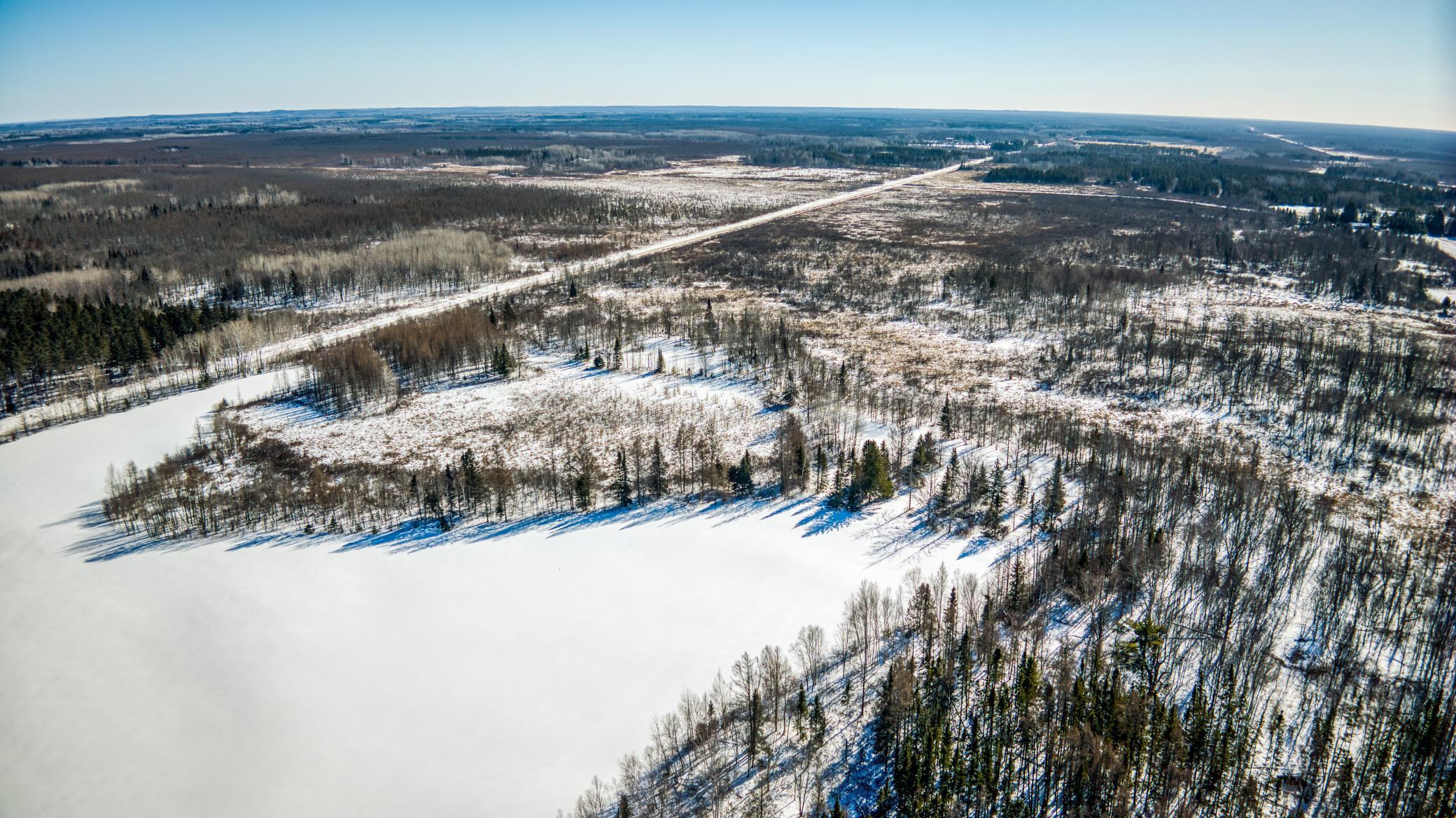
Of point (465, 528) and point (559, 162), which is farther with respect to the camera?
point (559, 162)

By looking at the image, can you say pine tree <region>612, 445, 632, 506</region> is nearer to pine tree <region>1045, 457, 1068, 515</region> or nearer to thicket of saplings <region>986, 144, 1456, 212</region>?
pine tree <region>1045, 457, 1068, 515</region>

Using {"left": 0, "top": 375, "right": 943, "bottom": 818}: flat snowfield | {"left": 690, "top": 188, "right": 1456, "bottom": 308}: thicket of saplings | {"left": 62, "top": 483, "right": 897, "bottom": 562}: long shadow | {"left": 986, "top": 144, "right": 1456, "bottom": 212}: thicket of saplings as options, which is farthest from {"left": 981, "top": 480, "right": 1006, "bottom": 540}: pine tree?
{"left": 986, "top": 144, "right": 1456, "bottom": 212}: thicket of saplings

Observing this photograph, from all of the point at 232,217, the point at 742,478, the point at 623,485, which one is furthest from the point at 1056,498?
the point at 232,217

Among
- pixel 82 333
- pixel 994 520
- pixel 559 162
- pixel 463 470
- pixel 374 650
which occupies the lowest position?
pixel 374 650

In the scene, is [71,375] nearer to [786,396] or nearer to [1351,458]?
[786,396]

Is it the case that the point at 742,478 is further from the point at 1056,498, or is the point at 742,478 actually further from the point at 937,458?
the point at 1056,498

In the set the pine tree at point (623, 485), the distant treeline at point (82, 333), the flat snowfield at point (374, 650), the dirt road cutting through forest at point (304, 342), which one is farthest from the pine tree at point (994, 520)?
the distant treeline at point (82, 333)

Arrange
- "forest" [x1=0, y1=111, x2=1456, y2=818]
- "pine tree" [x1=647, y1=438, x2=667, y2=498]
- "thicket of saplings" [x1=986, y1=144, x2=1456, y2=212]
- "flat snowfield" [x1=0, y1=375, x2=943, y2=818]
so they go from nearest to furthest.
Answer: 1. "forest" [x1=0, y1=111, x2=1456, y2=818]
2. "flat snowfield" [x1=0, y1=375, x2=943, y2=818]
3. "pine tree" [x1=647, y1=438, x2=667, y2=498]
4. "thicket of saplings" [x1=986, y1=144, x2=1456, y2=212]

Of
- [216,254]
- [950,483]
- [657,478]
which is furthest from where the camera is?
[216,254]
